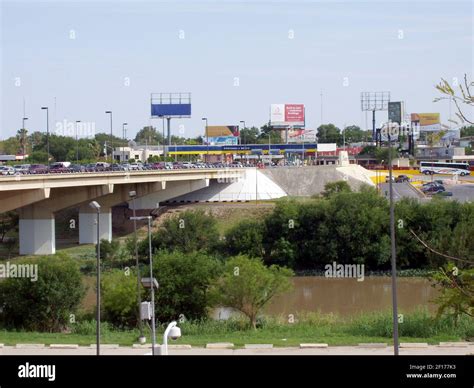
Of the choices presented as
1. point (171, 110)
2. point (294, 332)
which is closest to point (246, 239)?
point (294, 332)

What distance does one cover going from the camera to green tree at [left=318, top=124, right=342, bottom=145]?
12975 centimetres

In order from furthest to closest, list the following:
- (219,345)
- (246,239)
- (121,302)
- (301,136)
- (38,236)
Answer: (301,136) < (246,239) < (38,236) < (121,302) < (219,345)

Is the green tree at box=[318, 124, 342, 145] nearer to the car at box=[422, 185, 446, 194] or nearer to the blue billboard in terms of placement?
the blue billboard

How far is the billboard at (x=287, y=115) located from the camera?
105125 millimetres

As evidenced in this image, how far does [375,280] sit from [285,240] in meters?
7.06

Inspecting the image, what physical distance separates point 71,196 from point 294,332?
913 inches

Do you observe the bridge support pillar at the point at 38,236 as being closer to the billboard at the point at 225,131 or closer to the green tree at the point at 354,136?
the billboard at the point at 225,131

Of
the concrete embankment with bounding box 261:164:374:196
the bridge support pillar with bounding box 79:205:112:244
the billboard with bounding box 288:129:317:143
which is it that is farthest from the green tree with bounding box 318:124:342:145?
the bridge support pillar with bounding box 79:205:112:244

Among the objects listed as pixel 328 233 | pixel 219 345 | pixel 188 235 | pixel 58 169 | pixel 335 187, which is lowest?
pixel 219 345

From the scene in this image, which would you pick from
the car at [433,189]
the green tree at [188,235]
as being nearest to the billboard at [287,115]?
the car at [433,189]

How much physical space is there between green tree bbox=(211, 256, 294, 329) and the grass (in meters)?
0.59

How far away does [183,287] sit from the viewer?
29891 mm

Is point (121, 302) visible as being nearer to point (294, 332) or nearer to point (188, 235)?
point (294, 332)
